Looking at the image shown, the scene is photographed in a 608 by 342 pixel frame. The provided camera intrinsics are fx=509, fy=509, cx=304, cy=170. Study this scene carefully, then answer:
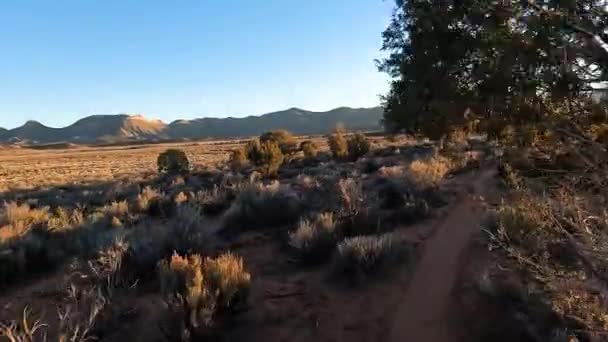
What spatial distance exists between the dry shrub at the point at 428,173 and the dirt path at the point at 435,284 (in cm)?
267

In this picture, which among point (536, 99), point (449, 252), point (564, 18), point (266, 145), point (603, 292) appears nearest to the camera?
point (564, 18)

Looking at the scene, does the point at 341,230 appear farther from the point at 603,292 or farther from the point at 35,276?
the point at 35,276

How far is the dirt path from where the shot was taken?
21.0 ft

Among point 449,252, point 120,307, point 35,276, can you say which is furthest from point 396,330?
point 35,276

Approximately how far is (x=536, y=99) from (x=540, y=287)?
2.45 meters

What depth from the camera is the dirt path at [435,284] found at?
6410 millimetres

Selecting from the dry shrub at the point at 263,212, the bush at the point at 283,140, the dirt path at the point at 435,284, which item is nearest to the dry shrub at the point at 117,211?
the dry shrub at the point at 263,212

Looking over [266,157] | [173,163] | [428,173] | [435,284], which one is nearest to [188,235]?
[435,284]

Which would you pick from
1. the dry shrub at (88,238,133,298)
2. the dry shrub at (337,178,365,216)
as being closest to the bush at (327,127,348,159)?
the dry shrub at (337,178,365,216)

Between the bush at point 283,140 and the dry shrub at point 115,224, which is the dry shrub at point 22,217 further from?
the bush at point 283,140

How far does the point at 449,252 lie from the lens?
30.0 ft

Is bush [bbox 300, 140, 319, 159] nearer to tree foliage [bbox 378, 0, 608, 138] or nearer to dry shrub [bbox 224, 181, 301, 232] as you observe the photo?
dry shrub [bbox 224, 181, 301, 232]

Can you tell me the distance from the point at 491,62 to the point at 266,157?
21556 mm

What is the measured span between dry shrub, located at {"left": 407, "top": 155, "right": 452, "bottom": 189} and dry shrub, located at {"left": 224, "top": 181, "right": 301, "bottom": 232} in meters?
3.97
